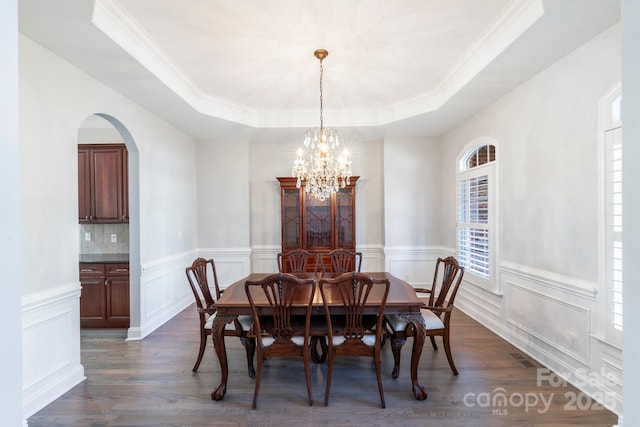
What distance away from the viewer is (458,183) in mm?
4375

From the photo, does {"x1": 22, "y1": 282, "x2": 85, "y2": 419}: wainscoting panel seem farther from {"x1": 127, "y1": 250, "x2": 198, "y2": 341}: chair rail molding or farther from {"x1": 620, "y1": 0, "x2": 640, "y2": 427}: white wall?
{"x1": 620, "y1": 0, "x2": 640, "y2": 427}: white wall

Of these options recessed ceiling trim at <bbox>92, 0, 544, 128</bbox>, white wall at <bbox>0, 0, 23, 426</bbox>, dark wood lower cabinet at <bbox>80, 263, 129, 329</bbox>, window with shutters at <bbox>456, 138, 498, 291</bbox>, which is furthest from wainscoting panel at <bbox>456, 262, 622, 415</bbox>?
dark wood lower cabinet at <bbox>80, 263, 129, 329</bbox>

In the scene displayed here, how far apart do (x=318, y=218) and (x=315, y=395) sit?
2.87 metres

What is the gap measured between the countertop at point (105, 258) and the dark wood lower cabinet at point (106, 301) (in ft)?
0.49

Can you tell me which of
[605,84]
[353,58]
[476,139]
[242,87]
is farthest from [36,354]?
[476,139]

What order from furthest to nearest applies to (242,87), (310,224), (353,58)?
(310,224)
(242,87)
(353,58)

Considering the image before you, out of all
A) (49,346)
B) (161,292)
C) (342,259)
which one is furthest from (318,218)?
(49,346)

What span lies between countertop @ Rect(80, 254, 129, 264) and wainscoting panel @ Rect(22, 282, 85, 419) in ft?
3.28

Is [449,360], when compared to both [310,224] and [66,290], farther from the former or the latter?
[66,290]

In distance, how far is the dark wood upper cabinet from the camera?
3699 millimetres

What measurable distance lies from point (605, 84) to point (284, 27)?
2.43 m

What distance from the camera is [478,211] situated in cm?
386

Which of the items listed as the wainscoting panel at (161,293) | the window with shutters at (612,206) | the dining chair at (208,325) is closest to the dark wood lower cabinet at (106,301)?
the wainscoting panel at (161,293)

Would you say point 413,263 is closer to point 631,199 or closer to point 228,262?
point 228,262
